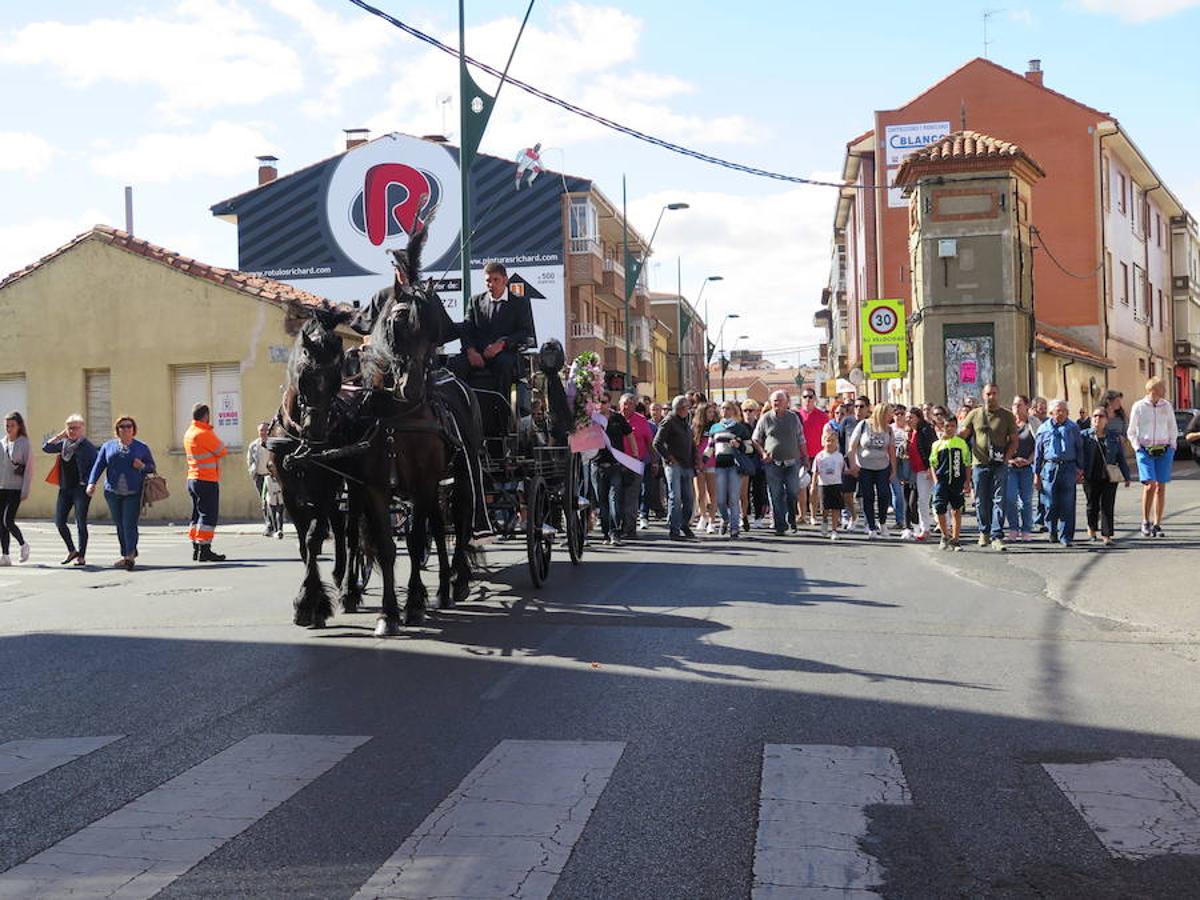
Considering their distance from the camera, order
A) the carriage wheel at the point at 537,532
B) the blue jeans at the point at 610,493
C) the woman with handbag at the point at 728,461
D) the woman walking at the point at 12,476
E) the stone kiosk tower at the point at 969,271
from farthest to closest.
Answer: the stone kiosk tower at the point at 969,271, the woman with handbag at the point at 728,461, the blue jeans at the point at 610,493, the woman walking at the point at 12,476, the carriage wheel at the point at 537,532

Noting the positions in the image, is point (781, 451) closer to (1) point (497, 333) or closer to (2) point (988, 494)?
(2) point (988, 494)

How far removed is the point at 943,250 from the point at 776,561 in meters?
17.9

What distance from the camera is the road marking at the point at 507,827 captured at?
13.0 ft

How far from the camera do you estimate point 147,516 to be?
26000 mm

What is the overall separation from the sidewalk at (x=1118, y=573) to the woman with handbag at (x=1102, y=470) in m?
0.30

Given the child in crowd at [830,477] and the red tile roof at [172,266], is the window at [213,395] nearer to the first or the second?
the red tile roof at [172,266]

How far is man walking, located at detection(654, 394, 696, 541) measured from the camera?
17.3 meters

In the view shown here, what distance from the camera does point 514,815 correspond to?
469cm

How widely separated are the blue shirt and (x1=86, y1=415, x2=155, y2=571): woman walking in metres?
10.5

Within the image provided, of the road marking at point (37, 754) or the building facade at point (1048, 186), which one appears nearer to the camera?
the road marking at point (37, 754)

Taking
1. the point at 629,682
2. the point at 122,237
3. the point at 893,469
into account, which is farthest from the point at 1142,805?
the point at 122,237

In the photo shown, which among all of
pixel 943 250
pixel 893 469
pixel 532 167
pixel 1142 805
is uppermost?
pixel 532 167

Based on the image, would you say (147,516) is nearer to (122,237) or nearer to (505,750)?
(122,237)

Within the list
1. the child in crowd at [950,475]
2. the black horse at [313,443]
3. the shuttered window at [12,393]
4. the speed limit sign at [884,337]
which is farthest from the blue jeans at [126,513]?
the speed limit sign at [884,337]
